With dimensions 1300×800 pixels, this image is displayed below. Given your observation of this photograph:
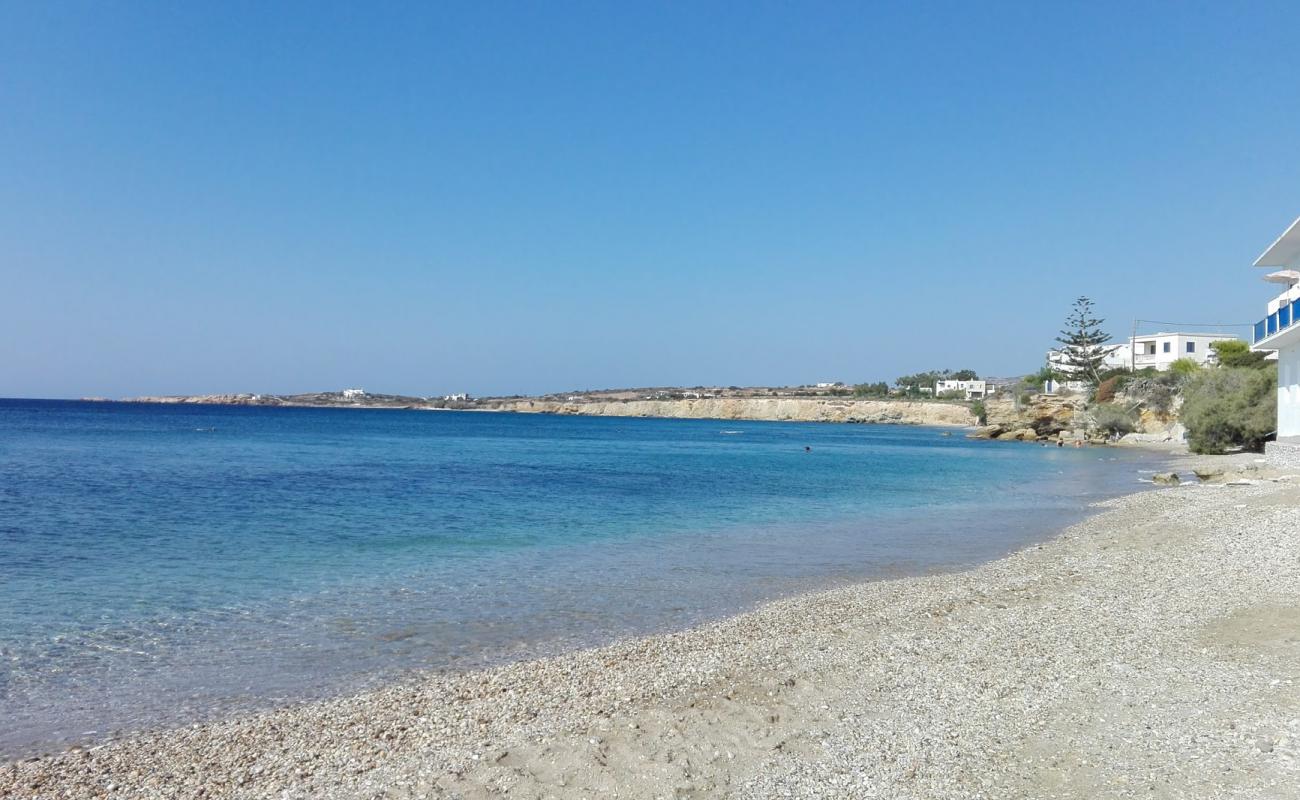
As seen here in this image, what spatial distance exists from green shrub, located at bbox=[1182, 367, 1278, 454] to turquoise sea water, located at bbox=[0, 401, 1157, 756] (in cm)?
665

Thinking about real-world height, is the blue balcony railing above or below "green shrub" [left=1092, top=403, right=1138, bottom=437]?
above

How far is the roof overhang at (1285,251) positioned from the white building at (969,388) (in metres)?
133

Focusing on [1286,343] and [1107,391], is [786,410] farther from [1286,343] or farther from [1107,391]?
[1286,343]

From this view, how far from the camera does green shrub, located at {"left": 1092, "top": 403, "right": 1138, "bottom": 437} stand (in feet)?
198

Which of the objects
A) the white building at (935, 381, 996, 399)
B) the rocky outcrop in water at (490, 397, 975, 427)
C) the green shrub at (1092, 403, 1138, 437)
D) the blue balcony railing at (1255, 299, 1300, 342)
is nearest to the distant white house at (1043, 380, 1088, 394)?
the green shrub at (1092, 403, 1138, 437)

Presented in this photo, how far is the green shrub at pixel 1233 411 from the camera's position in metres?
35.2

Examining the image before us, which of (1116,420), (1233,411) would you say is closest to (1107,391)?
(1116,420)

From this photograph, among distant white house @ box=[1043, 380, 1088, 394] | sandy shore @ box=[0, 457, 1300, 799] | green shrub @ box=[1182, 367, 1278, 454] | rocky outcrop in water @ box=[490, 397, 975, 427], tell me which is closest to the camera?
sandy shore @ box=[0, 457, 1300, 799]

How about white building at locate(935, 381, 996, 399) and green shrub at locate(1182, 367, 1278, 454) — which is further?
white building at locate(935, 381, 996, 399)

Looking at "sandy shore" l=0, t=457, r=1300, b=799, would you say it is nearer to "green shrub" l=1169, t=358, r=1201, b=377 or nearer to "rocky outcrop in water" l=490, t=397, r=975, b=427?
"green shrub" l=1169, t=358, r=1201, b=377

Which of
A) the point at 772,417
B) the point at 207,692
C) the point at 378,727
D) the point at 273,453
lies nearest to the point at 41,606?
the point at 207,692

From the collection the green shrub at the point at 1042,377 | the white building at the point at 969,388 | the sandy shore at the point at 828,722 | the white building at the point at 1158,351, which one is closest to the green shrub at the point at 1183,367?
the white building at the point at 1158,351

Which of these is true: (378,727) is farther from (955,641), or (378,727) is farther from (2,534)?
(2,534)

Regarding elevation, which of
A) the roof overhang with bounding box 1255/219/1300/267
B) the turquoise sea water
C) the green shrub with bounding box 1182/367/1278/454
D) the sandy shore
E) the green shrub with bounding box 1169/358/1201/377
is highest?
the roof overhang with bounding box 1255/219/1300/267
